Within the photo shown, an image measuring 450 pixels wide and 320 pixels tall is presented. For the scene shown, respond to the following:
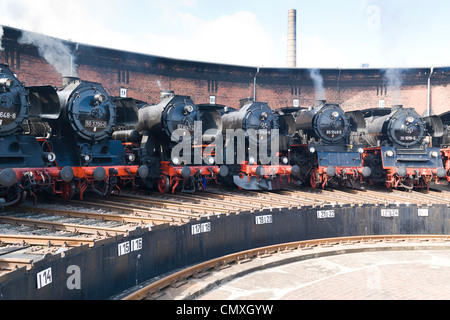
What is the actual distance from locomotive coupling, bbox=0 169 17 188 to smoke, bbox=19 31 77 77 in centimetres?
1255

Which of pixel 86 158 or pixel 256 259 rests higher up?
pixel 86 158

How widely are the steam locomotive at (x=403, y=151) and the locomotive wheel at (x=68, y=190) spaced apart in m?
10.8

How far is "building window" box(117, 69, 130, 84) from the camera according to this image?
22.7 metres

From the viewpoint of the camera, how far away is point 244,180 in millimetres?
13594

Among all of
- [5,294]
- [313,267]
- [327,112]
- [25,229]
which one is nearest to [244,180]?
[327,112]

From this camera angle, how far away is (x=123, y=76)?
899 inches

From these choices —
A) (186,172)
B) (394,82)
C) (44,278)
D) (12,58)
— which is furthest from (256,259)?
(394,82)

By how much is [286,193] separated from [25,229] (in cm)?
829

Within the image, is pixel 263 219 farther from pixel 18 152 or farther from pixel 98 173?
pixel 18 152

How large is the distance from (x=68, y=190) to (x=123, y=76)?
1407 cm

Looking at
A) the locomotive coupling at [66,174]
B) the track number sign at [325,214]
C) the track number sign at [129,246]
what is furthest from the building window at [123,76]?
the track number sign at [129,246]

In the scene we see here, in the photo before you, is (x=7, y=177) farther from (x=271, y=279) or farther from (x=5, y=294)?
(x=271, y=279)

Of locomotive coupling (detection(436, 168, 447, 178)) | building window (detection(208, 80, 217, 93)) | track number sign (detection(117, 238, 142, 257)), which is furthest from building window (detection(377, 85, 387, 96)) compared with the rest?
track number sign (detection(117, 238, 142, 257))
